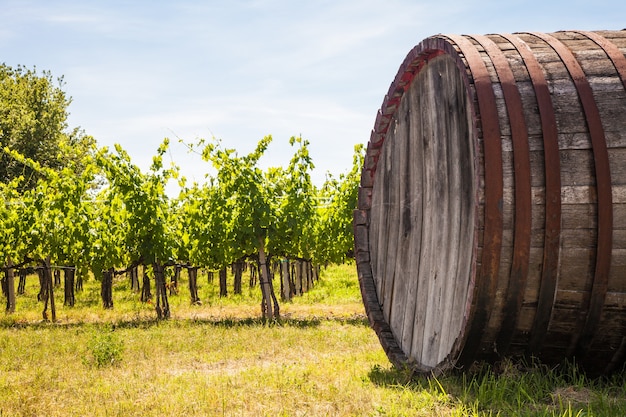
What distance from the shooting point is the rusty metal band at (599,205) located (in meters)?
3.37

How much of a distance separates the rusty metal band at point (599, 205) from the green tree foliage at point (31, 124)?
98.5ft

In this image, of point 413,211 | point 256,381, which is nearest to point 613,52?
point 413,211

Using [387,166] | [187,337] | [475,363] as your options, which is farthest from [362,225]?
[187,337]

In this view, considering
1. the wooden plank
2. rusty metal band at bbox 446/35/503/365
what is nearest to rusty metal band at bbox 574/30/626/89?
rusty metal band at bbox 446/35/503/365

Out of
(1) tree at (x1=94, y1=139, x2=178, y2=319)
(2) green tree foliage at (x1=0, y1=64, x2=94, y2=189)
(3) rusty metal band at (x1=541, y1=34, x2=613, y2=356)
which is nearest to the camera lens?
(3) rusty metal band at (x1=541, y1=34, x2=613, y2=356)

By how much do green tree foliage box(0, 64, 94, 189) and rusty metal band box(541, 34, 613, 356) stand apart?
30.0m

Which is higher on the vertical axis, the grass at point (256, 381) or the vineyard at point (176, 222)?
the vineyard at point (176, 222)

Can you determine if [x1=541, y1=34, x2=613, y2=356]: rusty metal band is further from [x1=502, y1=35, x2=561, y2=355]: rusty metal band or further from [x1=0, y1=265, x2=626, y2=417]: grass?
[x1=0, y1=265, x2=626, y2=417]: grass

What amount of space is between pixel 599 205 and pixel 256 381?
312 cm

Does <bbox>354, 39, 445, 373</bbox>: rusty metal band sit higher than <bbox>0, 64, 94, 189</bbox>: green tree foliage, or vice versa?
<bbox>0, 64, 94, 189</bbox>: green tree foliage

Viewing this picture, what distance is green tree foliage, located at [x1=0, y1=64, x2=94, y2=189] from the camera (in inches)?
1325

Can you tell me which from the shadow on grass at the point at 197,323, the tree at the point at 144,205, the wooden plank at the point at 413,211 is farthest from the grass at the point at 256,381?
the tree at the point at 144,205

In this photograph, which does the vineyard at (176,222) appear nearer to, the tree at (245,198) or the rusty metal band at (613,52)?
the tree at (245,198)

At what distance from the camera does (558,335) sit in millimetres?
3670
